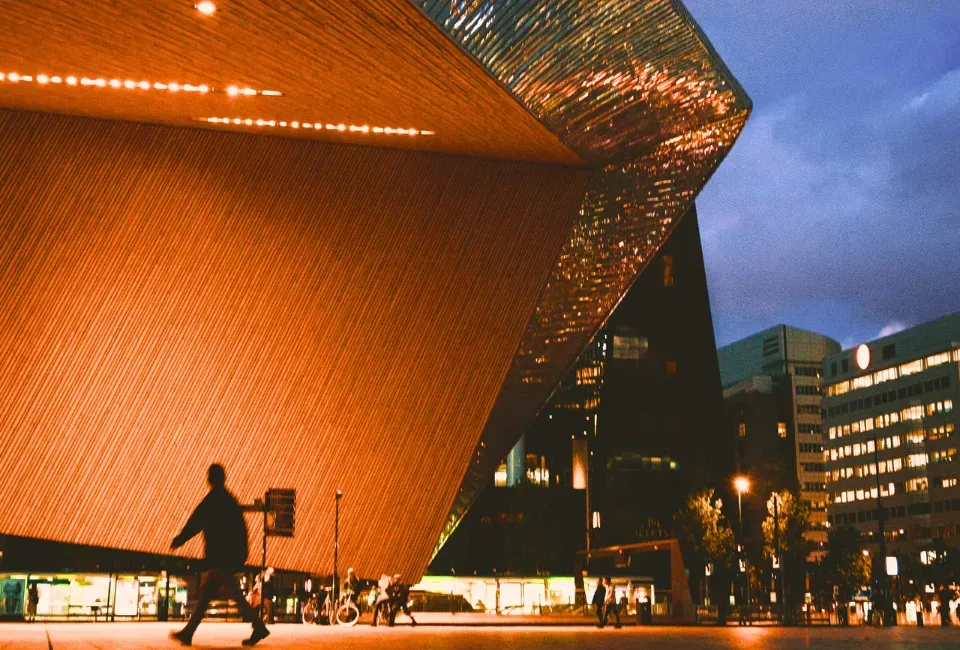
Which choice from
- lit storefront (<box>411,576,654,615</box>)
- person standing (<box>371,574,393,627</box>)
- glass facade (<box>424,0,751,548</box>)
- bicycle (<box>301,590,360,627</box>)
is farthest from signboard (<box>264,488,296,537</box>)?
lit storefront (<box>411,576,654,615</box>)

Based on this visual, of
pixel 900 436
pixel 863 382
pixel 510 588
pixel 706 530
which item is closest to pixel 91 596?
pixel 510 588

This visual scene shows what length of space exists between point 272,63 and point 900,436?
Result: 99.7 metres

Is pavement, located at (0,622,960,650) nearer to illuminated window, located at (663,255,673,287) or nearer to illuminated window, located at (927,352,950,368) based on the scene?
illuminated window, located at (663,255,673,287)

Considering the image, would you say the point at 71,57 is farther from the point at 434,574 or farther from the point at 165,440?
the point at 434,574

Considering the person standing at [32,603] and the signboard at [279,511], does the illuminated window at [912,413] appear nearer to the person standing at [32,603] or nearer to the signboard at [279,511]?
the person standing at [32,603]

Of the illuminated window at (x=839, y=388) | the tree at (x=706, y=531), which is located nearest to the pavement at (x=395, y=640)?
the tree at (x=706, y=531)

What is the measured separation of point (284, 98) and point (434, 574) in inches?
1455

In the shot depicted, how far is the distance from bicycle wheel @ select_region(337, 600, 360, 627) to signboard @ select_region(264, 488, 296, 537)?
152 inches

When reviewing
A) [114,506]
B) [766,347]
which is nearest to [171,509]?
[114,506]

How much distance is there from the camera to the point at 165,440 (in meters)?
18.1

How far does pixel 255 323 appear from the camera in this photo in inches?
725

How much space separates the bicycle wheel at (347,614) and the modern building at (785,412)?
77352mm

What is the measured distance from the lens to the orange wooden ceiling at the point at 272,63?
11.5 meters

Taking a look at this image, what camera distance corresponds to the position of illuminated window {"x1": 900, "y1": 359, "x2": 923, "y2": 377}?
101438mm
